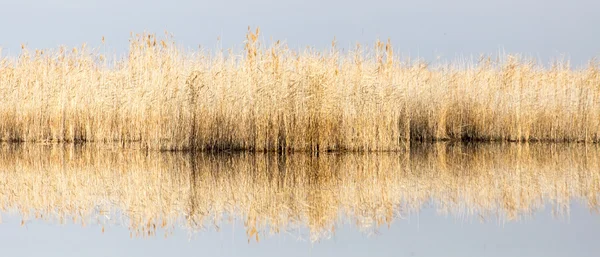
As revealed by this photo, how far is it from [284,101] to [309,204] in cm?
448

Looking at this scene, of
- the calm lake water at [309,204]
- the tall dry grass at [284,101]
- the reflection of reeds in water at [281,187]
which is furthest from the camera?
the tall dry grass at [284,101]

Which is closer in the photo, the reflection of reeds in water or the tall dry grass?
the reflection of reeds in water

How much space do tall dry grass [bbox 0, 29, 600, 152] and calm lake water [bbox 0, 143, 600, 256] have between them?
1.98 feet

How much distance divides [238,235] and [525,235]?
1718 millimetres

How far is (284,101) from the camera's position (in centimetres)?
1041

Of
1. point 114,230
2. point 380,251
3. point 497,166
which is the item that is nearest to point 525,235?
point 380,251

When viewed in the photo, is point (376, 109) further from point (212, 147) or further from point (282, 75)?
point (212, 147)

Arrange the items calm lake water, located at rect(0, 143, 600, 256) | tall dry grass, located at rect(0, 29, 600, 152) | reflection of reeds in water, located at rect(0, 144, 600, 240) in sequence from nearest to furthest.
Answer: calm lake water, located at rect(0, 143, 600, 256)
reflection of reeds in water, located at rect(0, 144, 600, 240)
tall dry grass, located at rect(0, 29, 600, 152)

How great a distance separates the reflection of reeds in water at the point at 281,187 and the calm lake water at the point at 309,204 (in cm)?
1

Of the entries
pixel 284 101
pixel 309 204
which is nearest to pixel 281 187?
pixel 309 204

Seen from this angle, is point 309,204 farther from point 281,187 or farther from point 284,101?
point 284,101

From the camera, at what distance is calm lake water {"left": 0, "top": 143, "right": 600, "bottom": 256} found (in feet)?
A: 15.5

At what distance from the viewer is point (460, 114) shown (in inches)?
579

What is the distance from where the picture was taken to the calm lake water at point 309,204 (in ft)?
15.5
